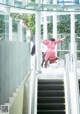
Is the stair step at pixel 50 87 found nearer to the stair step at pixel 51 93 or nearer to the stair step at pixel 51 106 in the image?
the stair step at pixel 51 93

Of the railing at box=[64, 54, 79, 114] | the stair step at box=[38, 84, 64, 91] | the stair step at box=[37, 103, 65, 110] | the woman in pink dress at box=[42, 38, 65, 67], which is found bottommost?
the stair step at box=[37, 103, 65, 110]

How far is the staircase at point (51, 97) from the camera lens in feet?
37.1

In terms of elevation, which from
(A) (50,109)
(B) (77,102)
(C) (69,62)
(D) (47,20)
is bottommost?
(A) (50,109)

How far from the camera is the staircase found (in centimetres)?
1130

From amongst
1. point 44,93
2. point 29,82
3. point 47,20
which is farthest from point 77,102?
point 47,20

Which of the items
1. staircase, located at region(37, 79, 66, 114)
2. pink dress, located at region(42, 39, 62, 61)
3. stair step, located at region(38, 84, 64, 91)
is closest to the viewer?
staircase, located at region(37, 79, 66, 114)

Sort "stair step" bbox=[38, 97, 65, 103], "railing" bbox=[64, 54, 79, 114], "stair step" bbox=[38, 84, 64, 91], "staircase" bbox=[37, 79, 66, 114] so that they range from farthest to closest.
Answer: "stair step" bbox=[38, 84, 64, 91], "stair step" bbox=[38, 97, 65, 103], "staircase" bbox=[37, 79, 66, 114], "railing" bbox=[64, 54, 79, 114]

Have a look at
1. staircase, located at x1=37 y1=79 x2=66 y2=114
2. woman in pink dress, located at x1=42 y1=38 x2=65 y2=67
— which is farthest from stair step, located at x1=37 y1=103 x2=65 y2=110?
woman in pink dress, located at x1=42 y1=38 x2=65 y2=67

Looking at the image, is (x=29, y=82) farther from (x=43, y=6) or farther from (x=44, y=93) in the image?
(x=43, y=6)

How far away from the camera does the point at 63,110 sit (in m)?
11.0

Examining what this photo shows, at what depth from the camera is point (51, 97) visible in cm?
1180

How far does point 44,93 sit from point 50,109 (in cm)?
87

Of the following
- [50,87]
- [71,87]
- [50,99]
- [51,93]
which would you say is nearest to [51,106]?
[50,99]

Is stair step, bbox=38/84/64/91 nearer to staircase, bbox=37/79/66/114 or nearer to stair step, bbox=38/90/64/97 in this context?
staircase, bbox=37/79/66/114
